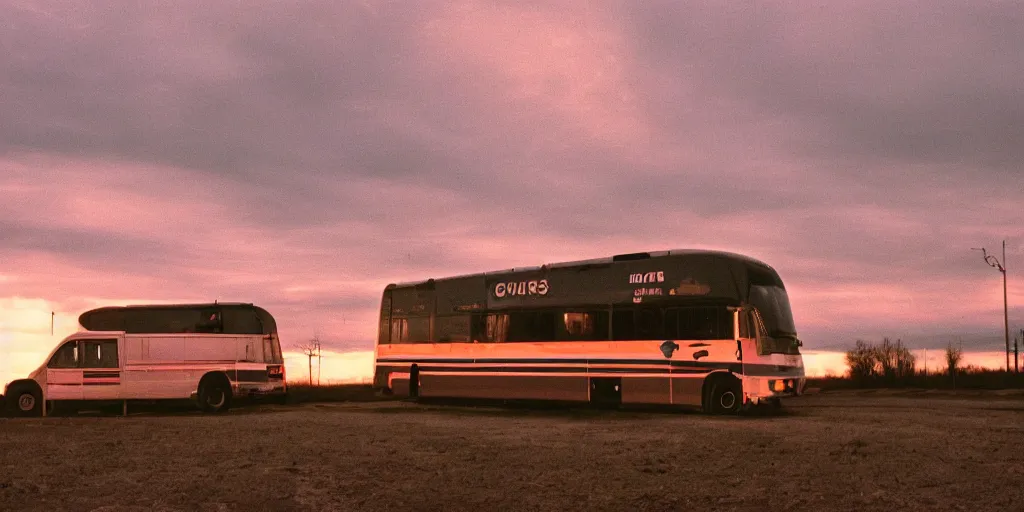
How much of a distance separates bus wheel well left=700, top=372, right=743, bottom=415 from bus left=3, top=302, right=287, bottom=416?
39.2 feet

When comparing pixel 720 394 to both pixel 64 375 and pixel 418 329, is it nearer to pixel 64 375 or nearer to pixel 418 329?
pixel 418 329

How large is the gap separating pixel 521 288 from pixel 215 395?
28.6 feet

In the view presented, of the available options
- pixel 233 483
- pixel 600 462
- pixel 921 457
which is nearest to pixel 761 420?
pixel 921 457

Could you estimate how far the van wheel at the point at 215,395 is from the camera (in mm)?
26125

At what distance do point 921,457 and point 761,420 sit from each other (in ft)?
23.5

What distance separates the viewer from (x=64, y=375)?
1000 inches

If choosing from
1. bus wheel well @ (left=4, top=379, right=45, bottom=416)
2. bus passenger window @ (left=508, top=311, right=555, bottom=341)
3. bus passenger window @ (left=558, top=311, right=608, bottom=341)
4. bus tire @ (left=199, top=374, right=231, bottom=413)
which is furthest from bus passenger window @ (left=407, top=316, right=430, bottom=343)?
bus wheel well @ (left=4, top=379, right=45, bottom=416)

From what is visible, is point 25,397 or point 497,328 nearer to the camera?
point 25,397

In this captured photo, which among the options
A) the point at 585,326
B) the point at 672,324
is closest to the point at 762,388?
the point at 672,324

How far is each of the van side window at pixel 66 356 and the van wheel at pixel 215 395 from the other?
3301 millimetres

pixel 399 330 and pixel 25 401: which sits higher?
pixel 399 330

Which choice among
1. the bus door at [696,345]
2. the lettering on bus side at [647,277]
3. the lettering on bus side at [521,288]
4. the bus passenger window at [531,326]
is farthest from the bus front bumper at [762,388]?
the lettering on bus side at [521,288]

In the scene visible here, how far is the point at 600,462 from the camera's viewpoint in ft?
41.6

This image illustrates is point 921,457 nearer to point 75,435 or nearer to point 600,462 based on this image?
point 600,462
